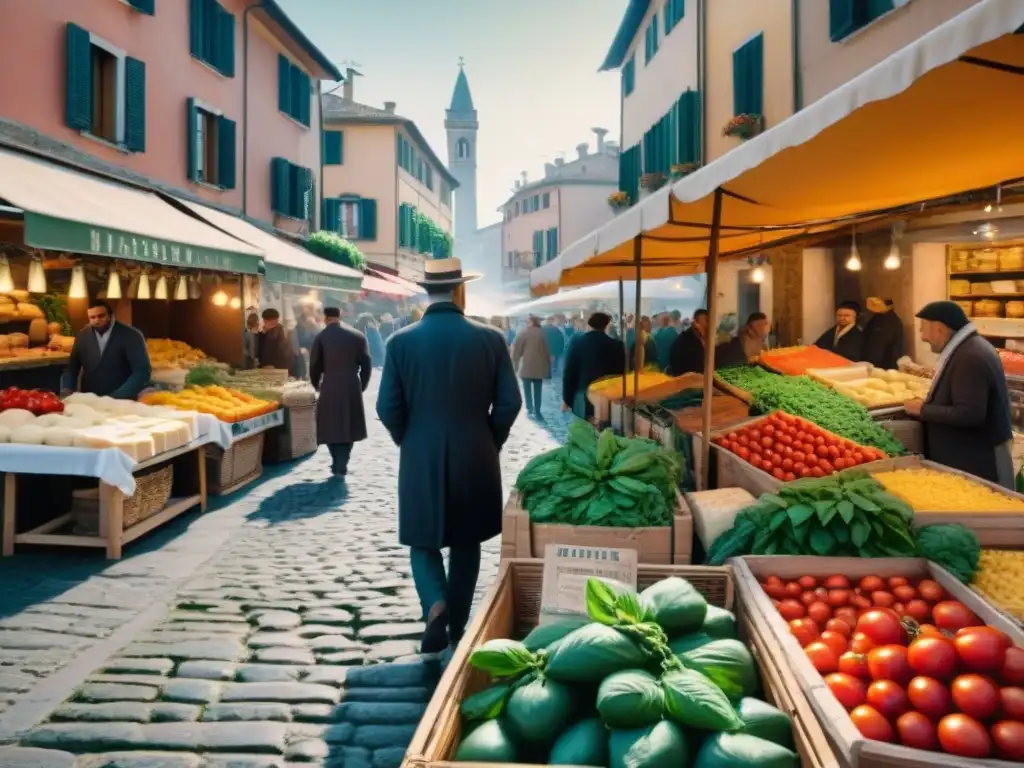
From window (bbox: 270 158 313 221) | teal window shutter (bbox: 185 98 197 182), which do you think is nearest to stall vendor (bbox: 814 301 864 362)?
teal window shutter (bbox: 185 98 197 182)

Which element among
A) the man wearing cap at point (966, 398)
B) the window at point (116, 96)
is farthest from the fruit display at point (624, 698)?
the window at point (116, 96)

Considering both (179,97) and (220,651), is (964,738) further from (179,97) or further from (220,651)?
(179,97)

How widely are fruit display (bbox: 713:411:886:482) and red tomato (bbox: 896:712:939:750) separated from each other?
264 cm

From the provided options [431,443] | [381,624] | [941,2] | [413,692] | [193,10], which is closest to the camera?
[413,692]

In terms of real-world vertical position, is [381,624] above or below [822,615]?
below

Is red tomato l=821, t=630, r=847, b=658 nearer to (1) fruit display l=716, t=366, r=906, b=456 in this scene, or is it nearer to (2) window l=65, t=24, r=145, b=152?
Result: (1) fruit display l=716, t=366, r=906, b=456

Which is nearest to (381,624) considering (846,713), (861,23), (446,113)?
(846,713)

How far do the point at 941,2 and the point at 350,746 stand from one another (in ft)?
29.5

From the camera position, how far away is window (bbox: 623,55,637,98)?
23.6 m

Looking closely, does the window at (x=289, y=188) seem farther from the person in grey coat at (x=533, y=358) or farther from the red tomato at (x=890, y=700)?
the red tomato at (x=890, y=700)

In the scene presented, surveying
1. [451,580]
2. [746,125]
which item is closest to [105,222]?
[451,580]

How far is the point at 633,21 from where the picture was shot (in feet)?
74.4

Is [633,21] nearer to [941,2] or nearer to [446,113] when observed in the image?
[941,2]

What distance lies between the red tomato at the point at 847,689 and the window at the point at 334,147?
1360 inches
